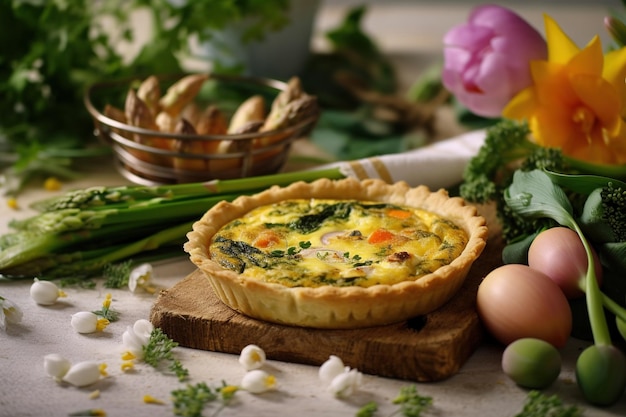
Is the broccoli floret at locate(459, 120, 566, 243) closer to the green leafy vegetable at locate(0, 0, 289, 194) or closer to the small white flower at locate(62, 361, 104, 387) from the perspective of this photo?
the small white flower at locate(62, 361, 104, 387)

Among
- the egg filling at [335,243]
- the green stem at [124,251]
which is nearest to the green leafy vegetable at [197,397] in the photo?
the egg filling at [335,243]

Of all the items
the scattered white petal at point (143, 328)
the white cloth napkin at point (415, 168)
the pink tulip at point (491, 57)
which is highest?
the pink tulip at point (491, 57)

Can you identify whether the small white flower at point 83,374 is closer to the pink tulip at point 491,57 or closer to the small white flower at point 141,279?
the small white flower at point 141,279

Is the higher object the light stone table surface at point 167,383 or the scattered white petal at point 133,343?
the scattered white petal at point 133,343

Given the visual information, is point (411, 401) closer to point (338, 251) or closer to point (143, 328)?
point (338, 251)

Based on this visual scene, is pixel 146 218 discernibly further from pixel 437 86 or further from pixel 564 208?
pixel 437 86

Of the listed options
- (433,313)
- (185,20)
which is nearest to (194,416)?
(433,313)

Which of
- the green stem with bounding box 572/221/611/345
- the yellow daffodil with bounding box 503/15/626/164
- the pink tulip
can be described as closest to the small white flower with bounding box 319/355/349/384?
the green stem with bounding box 572/221/611/345
